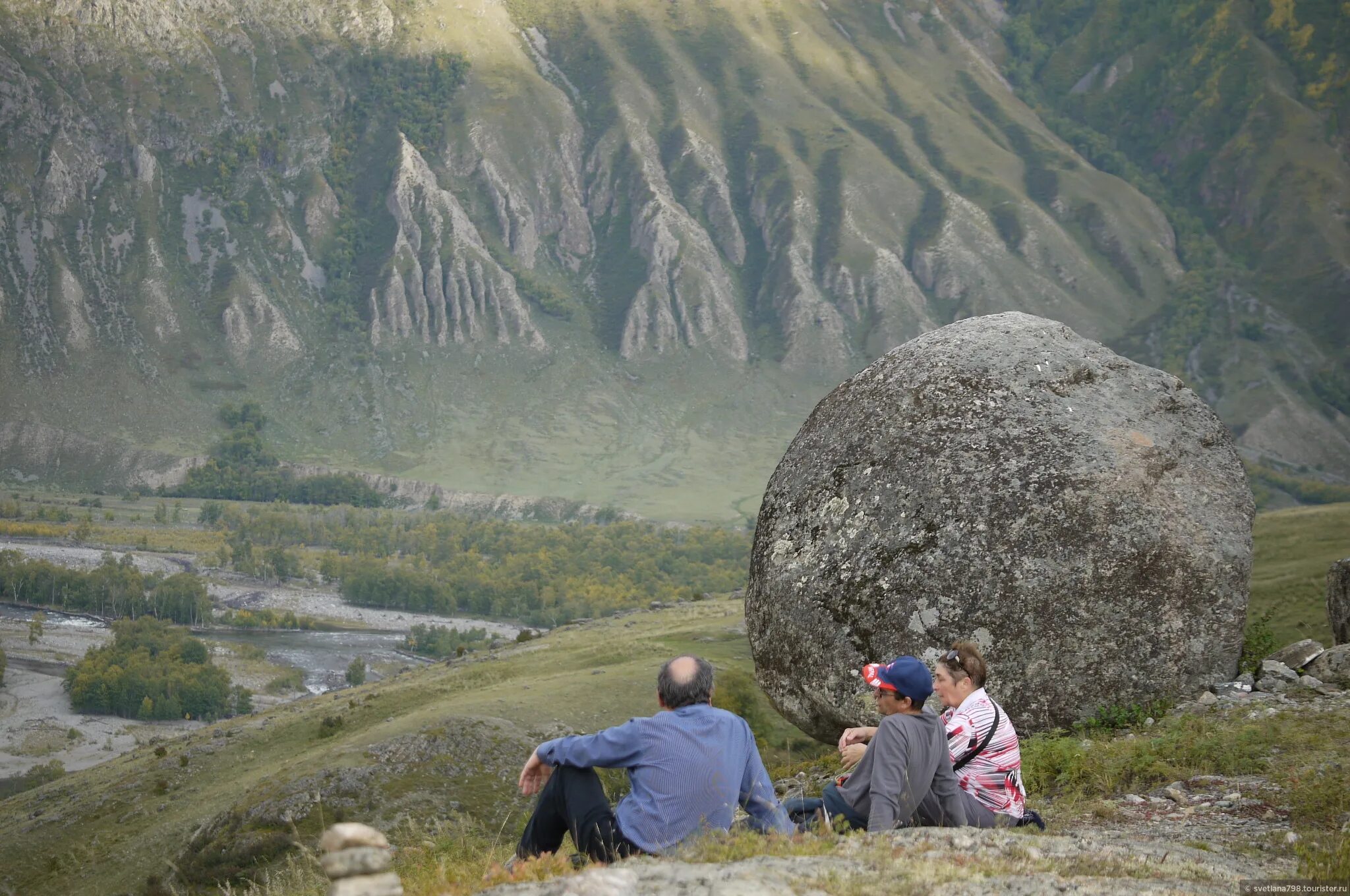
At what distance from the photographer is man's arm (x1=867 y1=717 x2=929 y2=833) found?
9.03m

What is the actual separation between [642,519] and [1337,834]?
545 feet

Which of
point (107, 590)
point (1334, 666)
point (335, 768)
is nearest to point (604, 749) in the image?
point (1334, 666)

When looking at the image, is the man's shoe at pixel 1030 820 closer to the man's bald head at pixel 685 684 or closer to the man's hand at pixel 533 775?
the man's bald head at pixel 685 684

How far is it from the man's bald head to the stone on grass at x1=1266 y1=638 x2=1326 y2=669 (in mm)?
10609

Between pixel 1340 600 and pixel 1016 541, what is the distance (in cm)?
702

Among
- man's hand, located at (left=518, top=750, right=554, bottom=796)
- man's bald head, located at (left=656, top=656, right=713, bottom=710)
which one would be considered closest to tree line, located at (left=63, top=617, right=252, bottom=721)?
man's hand, located at (left=518, top=750, right=554, bottom=796)

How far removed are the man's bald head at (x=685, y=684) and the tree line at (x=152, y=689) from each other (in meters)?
90.9

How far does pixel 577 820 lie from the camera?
859 centimetres

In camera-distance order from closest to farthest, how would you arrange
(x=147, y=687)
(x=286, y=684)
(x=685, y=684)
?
(x=685, y=684)
(x=147, y=687)
(x=286, y=684)

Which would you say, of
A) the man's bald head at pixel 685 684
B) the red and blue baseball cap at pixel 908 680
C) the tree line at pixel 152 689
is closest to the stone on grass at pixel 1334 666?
the red and blue baseball cap at pixel 908 680

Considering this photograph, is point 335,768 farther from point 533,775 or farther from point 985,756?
point 985,756

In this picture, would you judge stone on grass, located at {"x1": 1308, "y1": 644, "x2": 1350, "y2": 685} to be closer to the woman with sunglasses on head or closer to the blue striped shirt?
the woman with sunglasses on head

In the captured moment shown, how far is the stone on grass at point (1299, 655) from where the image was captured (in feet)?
51.1

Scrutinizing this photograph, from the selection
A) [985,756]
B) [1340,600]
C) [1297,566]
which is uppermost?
[985,756]
